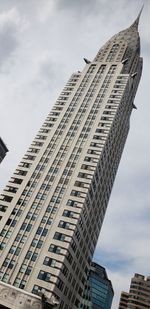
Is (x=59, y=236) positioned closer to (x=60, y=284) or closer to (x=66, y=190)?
(x=60, y=284)

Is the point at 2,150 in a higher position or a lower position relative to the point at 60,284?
higher

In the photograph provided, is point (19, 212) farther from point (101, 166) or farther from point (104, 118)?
point (104, 118)

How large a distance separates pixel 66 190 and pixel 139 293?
380 ft

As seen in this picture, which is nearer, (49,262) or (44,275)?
(44,275)

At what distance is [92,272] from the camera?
157250 millimetres

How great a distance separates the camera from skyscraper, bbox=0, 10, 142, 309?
70.8 metres

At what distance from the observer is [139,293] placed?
173 metres

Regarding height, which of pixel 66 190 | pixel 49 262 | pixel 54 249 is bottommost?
pixel 49 262

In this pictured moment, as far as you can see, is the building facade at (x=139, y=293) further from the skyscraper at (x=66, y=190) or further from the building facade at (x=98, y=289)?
the skyscraper at (x=66, y=190)

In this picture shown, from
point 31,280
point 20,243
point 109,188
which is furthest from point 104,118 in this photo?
point 31,280

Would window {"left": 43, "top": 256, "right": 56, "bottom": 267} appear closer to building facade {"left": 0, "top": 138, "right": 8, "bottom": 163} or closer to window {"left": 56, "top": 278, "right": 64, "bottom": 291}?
window {"left": 56, "top": 278, "right": 64, "bottom": 291}

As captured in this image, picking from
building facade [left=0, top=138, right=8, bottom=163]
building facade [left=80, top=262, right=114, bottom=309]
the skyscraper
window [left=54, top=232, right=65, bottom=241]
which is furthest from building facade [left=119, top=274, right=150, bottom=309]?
window [left=54, top=232, right=65, bottom=241]

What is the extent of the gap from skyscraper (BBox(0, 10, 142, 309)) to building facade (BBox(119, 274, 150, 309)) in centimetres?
8709

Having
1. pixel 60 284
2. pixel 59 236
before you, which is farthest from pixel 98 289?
pixel 59 236
